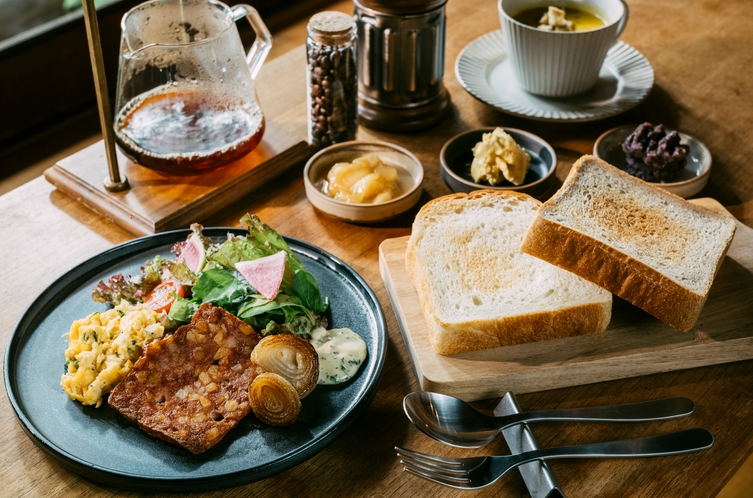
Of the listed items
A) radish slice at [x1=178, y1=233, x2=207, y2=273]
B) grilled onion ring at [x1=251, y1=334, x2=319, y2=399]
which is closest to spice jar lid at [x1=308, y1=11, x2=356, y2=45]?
radish slice at [x1=178, y1=233, x2=207, y2=273]

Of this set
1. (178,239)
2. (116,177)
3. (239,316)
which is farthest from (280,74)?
(239,316)

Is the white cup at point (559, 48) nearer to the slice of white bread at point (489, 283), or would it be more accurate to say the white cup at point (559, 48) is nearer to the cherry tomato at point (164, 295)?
the slice of white bread at point (489, 283)

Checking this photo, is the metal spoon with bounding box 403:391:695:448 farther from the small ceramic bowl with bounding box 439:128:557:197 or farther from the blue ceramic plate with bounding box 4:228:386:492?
the small ceramic bowl with bounding box 439:128:557:197

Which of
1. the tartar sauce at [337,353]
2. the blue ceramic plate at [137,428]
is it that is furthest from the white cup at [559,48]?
the tartar sauce at [337,353]

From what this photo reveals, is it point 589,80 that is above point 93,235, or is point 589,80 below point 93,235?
above

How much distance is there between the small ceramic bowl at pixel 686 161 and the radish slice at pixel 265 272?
2.81 ft

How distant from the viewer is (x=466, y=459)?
1.14m

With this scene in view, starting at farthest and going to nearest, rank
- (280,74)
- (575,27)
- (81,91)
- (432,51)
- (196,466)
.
Result: (81,91) < (280,74) < (575,27) < (432,51) < (196,466)

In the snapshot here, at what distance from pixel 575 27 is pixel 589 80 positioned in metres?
0.15

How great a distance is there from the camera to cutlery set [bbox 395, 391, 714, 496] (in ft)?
3.65

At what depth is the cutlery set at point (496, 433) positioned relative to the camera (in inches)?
43.8

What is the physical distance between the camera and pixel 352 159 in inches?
70.2

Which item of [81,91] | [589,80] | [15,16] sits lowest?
[81,91]

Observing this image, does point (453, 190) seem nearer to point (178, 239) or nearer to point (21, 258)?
point (178, 239)
